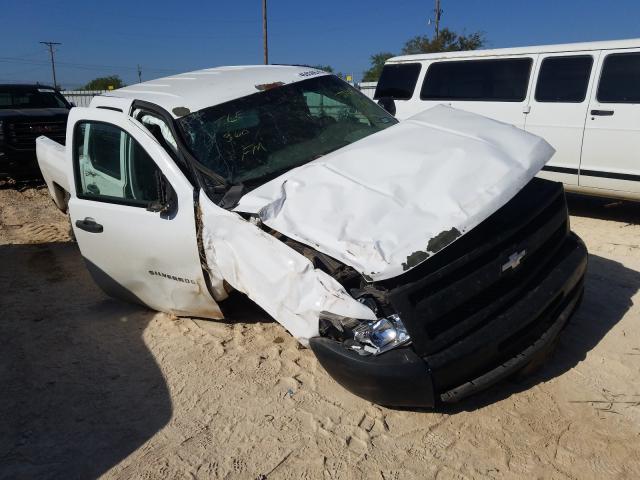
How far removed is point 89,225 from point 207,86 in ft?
4.56

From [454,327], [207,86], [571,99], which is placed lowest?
[454,327]

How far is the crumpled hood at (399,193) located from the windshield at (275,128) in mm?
461

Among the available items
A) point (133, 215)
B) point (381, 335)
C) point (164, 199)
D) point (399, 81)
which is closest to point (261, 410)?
point (381, 335)

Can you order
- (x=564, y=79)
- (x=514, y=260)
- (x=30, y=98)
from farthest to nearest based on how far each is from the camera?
(x=30, y=98) < (x=564, y=79) < (x=514, y=260)

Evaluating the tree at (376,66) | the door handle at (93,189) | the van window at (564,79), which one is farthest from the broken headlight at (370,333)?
the tree at (376,66)

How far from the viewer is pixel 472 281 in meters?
2.63

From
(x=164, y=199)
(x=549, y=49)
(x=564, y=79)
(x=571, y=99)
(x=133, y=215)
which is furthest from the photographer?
(x=549, y=49)

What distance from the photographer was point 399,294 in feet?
8.05

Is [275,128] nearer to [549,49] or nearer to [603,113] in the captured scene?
[603,113]

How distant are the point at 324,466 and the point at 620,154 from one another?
17.1ft

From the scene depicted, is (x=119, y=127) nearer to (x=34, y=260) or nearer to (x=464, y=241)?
(x=464, y=241)

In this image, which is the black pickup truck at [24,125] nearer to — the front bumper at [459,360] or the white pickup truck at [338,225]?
the white pickup truck at [338,225]

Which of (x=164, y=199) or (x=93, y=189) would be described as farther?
(x=93, y=189)

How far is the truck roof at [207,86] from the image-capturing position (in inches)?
148
